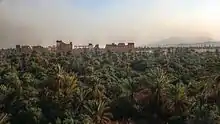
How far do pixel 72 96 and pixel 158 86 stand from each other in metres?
10.1

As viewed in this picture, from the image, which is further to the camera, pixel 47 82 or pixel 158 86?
pixel 47 82

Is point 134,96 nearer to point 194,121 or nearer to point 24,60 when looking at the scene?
point 194,121

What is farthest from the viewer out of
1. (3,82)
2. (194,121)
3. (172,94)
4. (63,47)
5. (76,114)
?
(63,47)

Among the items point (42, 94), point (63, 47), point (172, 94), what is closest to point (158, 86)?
point (172, 94)

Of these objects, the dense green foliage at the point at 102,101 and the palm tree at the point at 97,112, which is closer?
the dense green foliage at the point at 102,101

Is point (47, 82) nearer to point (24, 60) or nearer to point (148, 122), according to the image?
point (148, 122)

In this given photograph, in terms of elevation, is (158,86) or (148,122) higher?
(158,86)

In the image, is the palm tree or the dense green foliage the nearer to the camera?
the dense green foliage

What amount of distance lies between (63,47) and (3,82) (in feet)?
321

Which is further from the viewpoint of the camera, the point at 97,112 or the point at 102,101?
the point at 102,101

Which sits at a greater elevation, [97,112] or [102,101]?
[102,101]

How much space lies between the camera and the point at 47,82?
50781 millimetres

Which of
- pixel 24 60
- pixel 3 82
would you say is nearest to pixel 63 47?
pixel 24 60

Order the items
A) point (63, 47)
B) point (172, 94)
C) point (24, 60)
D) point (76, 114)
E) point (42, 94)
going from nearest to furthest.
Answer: point (76, 114) < point (172, 94) < point (42, 94) < point (24, 60) < point (63, 47)
